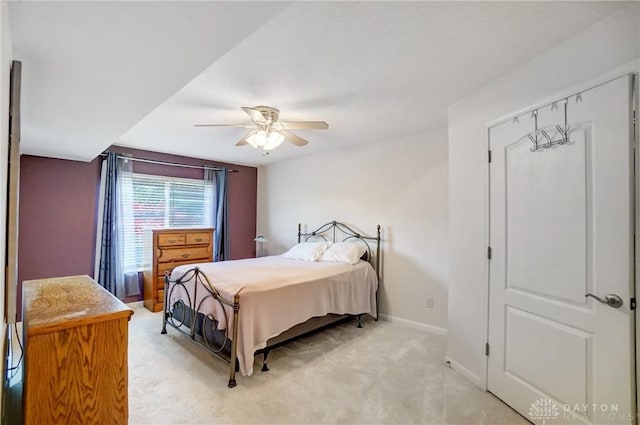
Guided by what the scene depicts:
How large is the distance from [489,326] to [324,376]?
135 cm

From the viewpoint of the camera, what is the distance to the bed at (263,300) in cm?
242

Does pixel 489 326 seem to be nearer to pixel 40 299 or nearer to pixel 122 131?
pixel 40 299

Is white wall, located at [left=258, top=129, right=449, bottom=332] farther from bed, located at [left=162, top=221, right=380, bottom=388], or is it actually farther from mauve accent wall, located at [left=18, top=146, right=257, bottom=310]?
mauve accent wall, located at [left=18, top=146, right=257, bottom=310]

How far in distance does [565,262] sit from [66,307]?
2.67 meters

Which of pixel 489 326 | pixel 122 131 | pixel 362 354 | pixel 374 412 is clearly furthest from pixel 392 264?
pixel 122 131

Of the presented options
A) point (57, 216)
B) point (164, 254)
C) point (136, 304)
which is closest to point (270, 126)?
point (164, 254)

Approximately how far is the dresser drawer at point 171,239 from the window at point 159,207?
34 centimetres

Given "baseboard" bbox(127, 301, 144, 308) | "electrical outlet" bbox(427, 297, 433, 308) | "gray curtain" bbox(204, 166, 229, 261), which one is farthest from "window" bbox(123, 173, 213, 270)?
"electrical outlet" bbox(427, 297, 433, 308)

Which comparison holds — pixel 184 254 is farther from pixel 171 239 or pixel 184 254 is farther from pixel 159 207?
pixel 159 207

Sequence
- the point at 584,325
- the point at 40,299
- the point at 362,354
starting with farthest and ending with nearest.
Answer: the point at 362,354
the point at 584,325
the point at 40,299

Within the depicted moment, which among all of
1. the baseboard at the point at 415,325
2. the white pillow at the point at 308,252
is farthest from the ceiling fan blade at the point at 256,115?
the baseboard at the point at 415,325

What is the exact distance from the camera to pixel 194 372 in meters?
2.50

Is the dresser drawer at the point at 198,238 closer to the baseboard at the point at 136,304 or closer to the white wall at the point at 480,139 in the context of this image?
the baseboard at the point at 136,304

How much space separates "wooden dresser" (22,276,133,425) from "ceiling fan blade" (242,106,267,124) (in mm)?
1627
